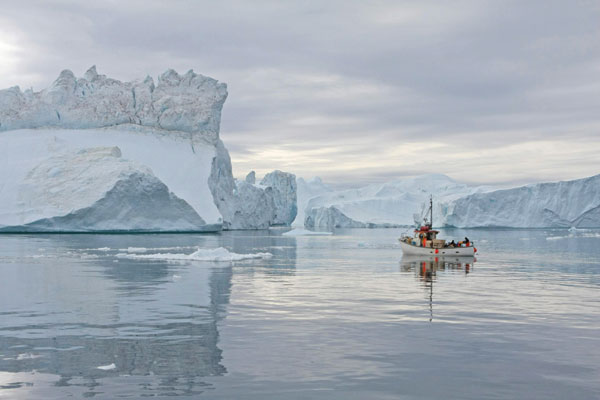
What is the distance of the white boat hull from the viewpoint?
4019 cm

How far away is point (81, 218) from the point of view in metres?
70.6

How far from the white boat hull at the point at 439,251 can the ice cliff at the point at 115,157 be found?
3996cm

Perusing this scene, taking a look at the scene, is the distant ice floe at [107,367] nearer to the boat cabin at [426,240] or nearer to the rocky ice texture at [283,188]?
the boat cabin at [426,240]

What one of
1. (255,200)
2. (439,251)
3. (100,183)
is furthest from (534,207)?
(439,251)

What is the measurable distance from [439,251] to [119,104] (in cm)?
6301

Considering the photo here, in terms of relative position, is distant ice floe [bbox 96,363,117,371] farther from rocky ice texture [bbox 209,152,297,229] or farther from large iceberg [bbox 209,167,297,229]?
large iceberg [bbox 209,167,297,229]

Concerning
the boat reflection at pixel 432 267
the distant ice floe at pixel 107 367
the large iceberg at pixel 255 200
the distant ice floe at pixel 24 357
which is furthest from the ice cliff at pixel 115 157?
the distant ice floe at pixel 107 367

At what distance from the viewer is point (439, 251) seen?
41.3 metres

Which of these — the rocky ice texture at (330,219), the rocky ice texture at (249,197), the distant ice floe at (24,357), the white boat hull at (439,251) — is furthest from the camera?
the rocky ice texture at (330,219)

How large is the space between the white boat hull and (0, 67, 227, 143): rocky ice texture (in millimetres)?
55841

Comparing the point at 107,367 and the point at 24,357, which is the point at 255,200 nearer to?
the point at 24,357

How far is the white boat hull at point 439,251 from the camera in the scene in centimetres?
A: 4019

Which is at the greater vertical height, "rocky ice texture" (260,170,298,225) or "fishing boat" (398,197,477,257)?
"rocky ice texture" (260,170,298,225)

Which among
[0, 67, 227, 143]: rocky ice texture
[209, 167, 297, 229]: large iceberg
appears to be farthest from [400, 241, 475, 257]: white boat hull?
[0, 67, 227, 143]: rocky ice texture
